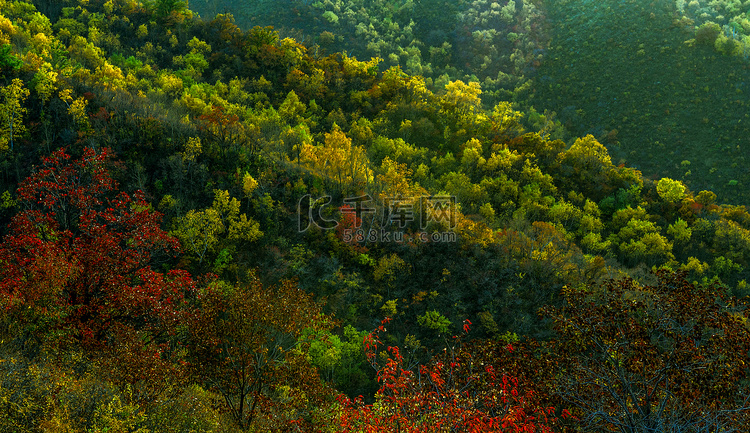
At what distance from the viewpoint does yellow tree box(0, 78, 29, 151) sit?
35875 mm

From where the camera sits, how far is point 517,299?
1435 inches

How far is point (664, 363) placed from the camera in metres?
10.6

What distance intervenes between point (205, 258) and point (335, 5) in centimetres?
8993

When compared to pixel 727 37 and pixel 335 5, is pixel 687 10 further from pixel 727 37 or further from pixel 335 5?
pixel 335 5

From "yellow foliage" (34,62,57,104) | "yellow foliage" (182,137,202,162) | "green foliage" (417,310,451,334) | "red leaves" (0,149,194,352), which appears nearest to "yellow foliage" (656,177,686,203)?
"green foliage" (417,310,451,334)

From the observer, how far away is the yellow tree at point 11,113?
35.9 metres

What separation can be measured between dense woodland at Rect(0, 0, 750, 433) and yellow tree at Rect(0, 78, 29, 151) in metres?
0.19

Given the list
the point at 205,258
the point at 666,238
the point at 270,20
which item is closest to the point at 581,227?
the point at 666,238

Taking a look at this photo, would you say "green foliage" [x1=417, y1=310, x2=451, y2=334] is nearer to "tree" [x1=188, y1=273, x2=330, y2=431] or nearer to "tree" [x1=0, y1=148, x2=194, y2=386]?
"tree" [x1=188, y1=273, x2=330, y2=431]

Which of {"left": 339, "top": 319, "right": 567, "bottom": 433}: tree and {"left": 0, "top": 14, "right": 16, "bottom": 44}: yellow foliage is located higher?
{"left": 0, "top": 14, "right": 16, "bottom": 44}: yellow foliage

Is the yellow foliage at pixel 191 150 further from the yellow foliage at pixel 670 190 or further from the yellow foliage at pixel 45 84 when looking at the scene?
the yellow foliage at pixel 670 190

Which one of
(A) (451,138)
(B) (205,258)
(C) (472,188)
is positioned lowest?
(B) (205,258)

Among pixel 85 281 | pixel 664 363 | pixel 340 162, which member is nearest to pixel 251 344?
pixel 85 281

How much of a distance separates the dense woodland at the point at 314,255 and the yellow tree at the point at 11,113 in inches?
7.4
